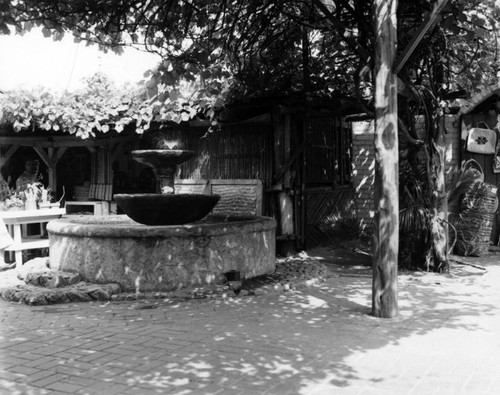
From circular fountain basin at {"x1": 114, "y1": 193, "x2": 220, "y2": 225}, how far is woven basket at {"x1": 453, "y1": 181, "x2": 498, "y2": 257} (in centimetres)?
564

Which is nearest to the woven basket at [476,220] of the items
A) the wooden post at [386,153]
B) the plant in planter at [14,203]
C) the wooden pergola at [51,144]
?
the wooden post at [386,153]

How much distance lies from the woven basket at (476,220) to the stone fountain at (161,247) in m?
4.84

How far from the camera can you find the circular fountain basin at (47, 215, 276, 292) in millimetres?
6914

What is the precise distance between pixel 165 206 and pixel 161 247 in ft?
2.37

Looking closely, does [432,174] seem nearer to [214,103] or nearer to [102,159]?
[214,103]

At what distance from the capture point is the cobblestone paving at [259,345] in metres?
3.90

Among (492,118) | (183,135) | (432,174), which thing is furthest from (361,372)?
(492,118)

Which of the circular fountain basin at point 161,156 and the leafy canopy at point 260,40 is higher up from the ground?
the leafy canopy at point 260,40

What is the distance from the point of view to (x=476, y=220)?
34.7ft

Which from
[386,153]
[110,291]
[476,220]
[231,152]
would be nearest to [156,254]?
[110,291]

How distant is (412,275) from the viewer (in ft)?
27.3

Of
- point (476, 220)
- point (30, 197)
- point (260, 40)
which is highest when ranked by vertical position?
point (260, 40)

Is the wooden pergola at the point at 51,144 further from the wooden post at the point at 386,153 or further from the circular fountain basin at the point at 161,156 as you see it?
the wooden post at the point at 386,153

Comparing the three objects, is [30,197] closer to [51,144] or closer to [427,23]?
[51,144]
